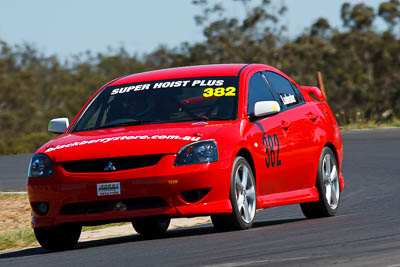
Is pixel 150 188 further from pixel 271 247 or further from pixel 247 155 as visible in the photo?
pixel 271 247

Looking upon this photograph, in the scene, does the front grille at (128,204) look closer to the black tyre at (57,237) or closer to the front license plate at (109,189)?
the front license plate at (109,189)

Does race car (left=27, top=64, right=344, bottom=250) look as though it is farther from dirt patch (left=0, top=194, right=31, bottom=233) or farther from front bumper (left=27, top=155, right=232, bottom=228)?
dirt patch (left=0, top=194, right=31, bottom=233)

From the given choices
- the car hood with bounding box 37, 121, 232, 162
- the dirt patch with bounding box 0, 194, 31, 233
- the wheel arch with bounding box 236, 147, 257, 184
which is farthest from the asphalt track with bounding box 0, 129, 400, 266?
the dirt patch with bounding box 0, 194, 31, 233

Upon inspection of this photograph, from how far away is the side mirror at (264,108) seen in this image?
9969mm

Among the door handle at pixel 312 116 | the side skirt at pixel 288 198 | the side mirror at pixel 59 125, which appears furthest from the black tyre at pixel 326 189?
the side mirror at pixel 59 125

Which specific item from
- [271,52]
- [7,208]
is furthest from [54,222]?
[271,52]

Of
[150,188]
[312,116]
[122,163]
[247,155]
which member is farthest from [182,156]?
[312,116]

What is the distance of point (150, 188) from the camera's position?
905 centimetres

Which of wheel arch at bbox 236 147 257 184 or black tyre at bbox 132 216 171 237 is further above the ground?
wheel arch at bbox 236 147 257 184

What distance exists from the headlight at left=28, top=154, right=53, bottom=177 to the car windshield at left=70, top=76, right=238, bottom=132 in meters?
0.91

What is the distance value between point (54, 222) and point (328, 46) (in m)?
44.3

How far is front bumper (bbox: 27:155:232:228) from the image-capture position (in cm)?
905

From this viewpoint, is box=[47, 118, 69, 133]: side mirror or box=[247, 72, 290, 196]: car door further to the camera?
box=[47, 118, 69, 133]: side mirror

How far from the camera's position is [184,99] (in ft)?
33.7
